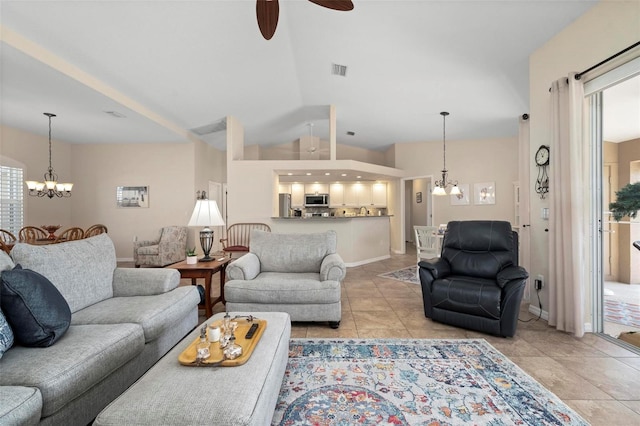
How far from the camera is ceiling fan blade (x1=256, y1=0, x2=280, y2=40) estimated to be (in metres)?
2.06

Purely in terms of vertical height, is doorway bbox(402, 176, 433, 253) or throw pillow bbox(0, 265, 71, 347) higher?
doorway bbox(402, 176, 433, 253)

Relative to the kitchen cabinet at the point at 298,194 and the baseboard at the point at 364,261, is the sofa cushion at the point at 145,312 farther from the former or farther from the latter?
the kitchen cabinet at the point at 298,194

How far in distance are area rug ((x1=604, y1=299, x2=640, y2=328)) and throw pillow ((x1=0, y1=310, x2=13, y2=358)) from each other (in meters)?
4.95

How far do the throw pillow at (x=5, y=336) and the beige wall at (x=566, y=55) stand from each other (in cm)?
428

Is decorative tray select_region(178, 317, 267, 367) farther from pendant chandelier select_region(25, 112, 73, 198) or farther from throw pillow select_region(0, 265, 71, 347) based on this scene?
pendant chandelier select_region(25, 112, 73, 198)

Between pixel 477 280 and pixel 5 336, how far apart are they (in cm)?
348

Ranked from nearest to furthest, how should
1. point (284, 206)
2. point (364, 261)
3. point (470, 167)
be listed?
point (364, 261), point (284, 206), point (470, 167)

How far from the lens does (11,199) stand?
5.39 m

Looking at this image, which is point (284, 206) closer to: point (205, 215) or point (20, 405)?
point (205, 215)

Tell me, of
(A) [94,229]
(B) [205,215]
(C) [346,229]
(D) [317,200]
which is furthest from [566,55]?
(A) [94,229]

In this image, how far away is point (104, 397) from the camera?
1604mm

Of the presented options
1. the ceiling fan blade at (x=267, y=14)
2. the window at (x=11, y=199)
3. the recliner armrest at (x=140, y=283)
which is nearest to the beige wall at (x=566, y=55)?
the ceiling fan blade at (x=267, y=14)

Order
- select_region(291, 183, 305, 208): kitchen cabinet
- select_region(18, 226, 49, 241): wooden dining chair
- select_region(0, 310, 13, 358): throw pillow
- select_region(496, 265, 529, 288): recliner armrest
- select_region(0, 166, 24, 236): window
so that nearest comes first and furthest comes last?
1. select_region(0, 310, 13, 358): throw pillow
2. select_region(496, 265, 529, 288): recliner armrest
3. select_region(18, 226, 49, 241): wooden dining chair
4. select_region(0, 166, 24, 236): window
5. select_region(291, 183, 305, 208): kitchen cabinet

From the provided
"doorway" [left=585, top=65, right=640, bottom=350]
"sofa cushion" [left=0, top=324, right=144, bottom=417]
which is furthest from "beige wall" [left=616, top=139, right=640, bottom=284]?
"sofa cushion" [left=0, top=324, right=144, bottom=417]
